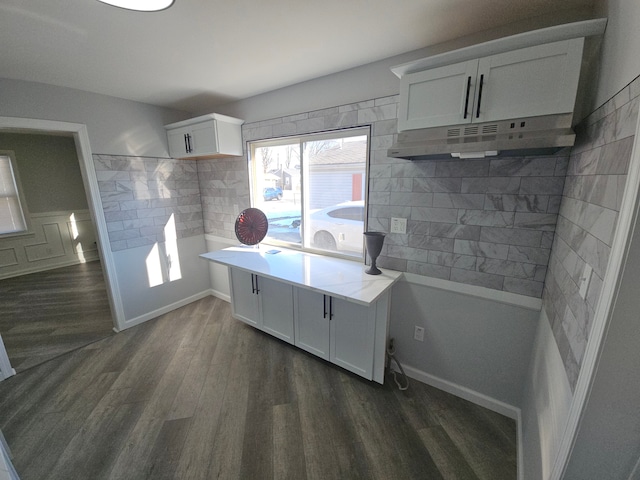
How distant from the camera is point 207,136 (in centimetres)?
257

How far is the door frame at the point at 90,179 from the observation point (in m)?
2.07

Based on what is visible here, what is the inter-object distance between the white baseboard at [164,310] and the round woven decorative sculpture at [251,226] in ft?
4.62

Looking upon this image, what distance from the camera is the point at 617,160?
80cm

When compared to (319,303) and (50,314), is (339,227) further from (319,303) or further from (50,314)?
(50,314)

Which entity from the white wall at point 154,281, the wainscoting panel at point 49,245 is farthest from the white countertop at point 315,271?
the wainscoting panel at point 49,245

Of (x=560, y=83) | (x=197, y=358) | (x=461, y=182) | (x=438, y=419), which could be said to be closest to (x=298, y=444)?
(x=438, y=419)

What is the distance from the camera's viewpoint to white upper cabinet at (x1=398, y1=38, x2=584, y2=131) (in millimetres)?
1095

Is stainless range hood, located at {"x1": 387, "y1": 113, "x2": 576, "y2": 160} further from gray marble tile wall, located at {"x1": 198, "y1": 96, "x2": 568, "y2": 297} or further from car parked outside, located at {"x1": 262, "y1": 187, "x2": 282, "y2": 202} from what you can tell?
car parked outside, located at {"x1": 262, "y1": 187, "x2": 282, "y2": 202}

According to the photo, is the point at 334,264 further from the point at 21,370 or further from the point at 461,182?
the point at 21,370

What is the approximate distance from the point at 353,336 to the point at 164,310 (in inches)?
96.5

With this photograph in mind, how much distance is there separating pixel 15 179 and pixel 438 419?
6.68m

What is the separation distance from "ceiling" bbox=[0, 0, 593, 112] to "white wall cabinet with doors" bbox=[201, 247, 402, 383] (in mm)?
1552

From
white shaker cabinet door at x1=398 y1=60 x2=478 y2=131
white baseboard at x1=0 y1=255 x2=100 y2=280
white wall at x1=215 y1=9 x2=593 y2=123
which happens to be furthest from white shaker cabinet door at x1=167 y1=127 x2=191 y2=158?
white baseboard at x1=0 y1=255 x2=100 y2=280

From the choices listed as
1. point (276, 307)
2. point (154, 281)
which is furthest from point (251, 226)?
point (154, 281)
